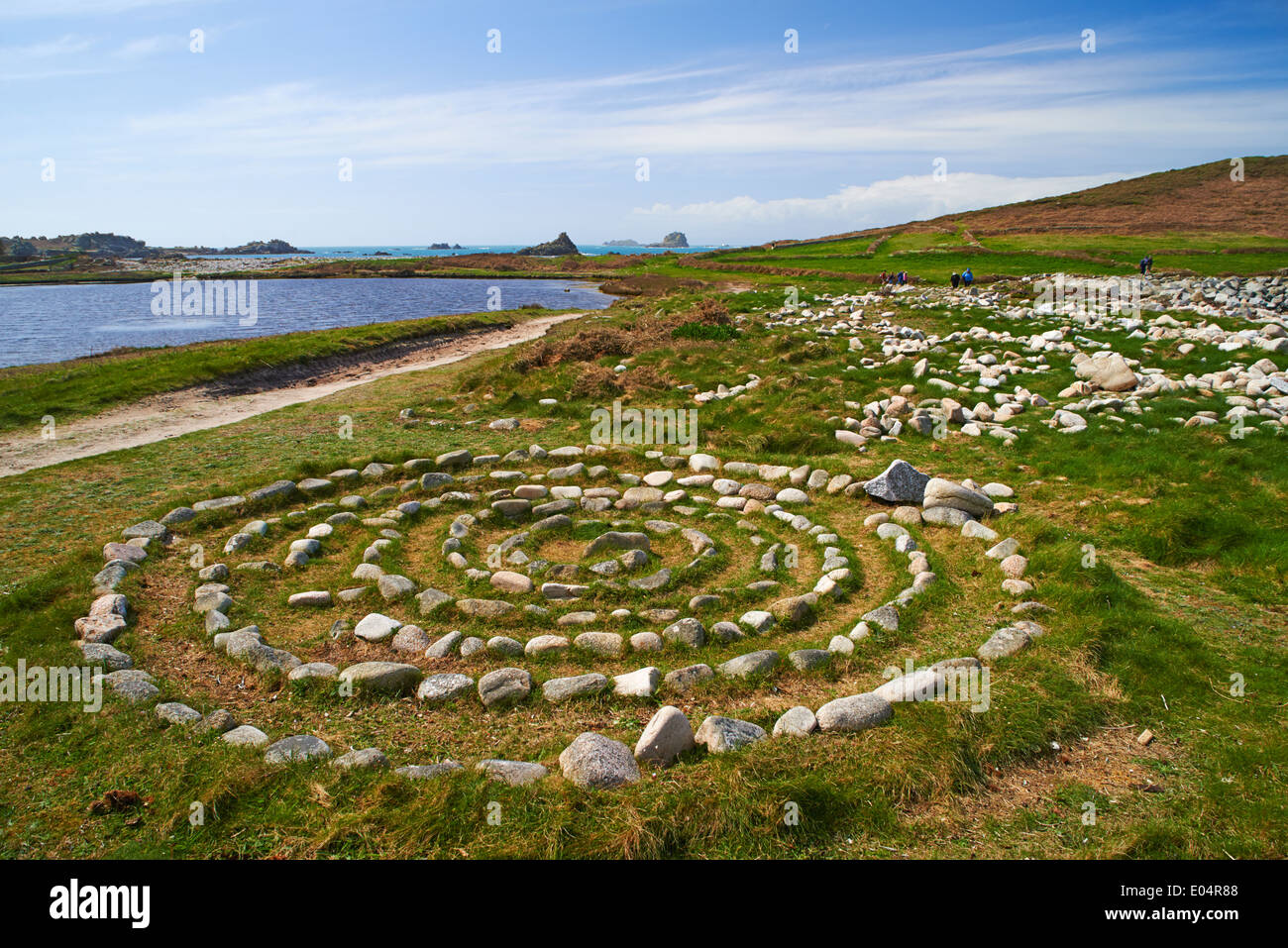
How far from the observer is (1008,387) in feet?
51.8

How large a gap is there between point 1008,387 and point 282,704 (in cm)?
1633

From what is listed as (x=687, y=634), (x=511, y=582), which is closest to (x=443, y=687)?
(x=511, y=582)

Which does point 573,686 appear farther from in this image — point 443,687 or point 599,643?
point 443,687

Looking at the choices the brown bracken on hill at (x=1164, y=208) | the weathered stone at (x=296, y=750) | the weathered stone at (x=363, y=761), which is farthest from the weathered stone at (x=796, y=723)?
the brown bracken on hill at (x=1164, y=208)

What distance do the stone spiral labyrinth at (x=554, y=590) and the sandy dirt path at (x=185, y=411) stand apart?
7187 mm

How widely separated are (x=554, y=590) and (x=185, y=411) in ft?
55.9

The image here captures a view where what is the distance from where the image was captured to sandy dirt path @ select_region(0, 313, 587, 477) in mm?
14469

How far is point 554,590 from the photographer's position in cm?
781

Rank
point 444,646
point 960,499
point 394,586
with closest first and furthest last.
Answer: point 444,646, point 394,586, point 960,499

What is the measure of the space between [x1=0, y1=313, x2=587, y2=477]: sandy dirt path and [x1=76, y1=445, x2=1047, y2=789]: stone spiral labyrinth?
7187 mm

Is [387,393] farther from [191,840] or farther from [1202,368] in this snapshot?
[1202,368]

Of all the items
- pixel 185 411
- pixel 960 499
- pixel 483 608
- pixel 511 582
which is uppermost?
pixel 185 411

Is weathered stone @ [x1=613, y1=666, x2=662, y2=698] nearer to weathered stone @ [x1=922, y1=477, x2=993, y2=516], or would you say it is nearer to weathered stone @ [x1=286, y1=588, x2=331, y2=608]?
weathered stone @ [x1=286, y1=588, x2=331, y2=608]
